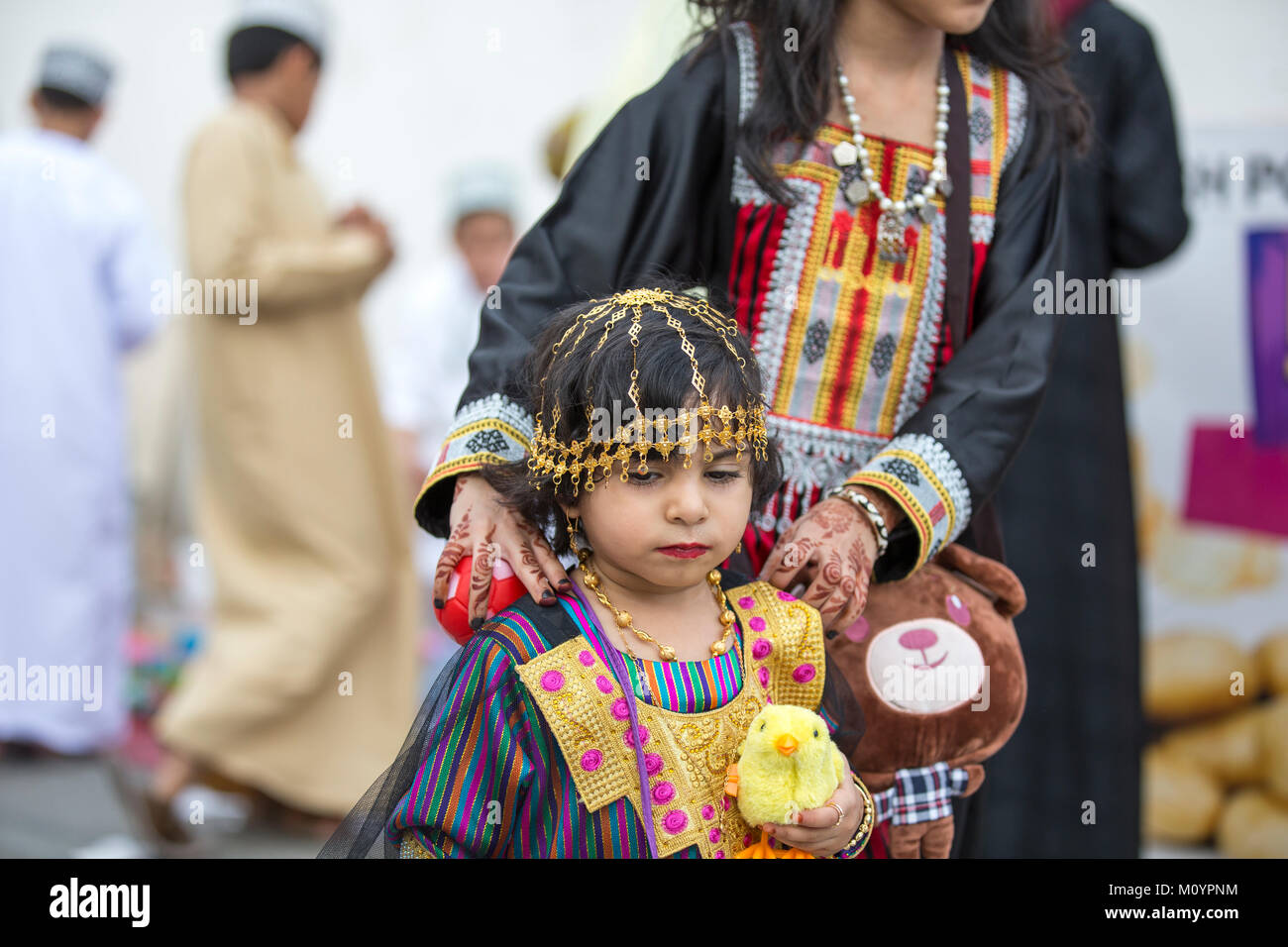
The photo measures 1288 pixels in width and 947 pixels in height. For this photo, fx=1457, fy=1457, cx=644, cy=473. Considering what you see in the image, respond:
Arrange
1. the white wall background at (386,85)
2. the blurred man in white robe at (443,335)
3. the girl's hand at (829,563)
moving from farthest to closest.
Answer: the white wall background at (386,85) → the blurred man in white robe at (443,335) → the girl's hand at (829,563)

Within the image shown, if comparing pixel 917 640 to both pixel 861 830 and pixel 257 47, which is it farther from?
pixel 257 47

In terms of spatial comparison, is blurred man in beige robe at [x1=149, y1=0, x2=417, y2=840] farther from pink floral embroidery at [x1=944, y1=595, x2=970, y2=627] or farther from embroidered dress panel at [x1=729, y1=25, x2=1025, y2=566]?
pink floral embroidery at [x1=944, y1=595, x2=970, y2=627]

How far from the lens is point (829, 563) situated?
1.92 meters

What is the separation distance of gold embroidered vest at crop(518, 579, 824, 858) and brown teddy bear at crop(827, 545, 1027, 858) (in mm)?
250

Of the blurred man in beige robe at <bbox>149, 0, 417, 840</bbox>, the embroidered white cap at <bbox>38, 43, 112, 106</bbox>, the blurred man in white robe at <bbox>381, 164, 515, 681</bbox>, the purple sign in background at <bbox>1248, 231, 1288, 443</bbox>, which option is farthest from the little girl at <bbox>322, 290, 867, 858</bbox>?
the embroidered white cap at <bbox>38, 43, 112, 106</bbox>

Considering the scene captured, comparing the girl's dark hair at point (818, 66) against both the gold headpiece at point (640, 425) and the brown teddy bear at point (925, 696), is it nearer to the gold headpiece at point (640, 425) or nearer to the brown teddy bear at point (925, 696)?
the gold headpiece at point (640, 425)

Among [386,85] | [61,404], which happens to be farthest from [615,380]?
[386,85]

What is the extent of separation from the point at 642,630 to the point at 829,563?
0.94 ft

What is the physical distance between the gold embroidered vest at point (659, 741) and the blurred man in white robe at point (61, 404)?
3.87m

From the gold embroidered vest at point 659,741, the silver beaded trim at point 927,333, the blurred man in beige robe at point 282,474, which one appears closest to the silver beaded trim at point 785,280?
the silver beaded trim at point 927,333

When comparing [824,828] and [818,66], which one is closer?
[824,828]

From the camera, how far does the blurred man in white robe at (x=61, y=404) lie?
203 inches
